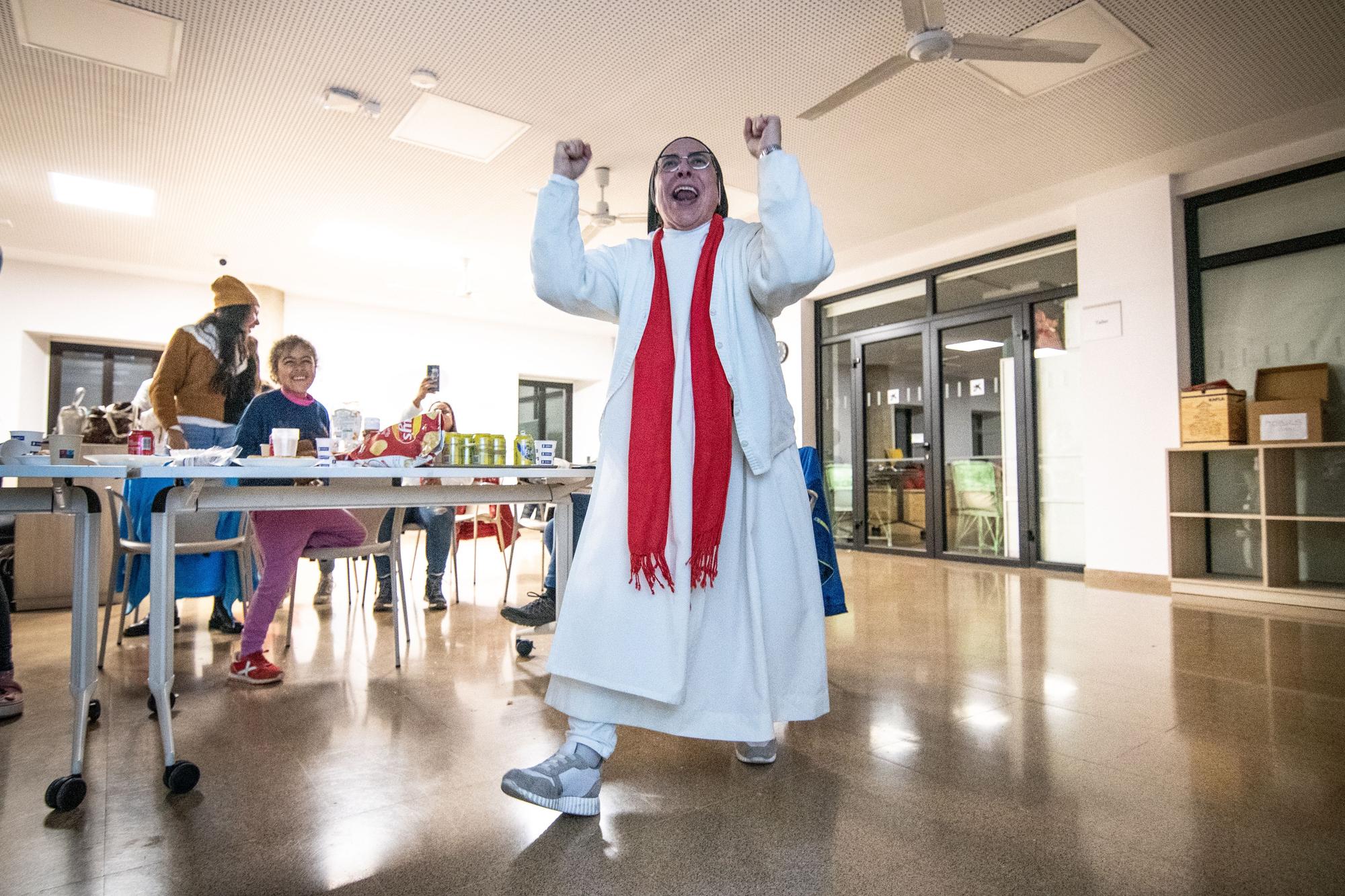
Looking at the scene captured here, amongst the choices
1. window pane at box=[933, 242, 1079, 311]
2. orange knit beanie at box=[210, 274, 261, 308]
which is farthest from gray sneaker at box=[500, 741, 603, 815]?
window pane at box=[933, 242, 1079, 311]

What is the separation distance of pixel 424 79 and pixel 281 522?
8.61 ft

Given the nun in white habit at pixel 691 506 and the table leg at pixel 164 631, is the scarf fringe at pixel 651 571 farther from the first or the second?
the table leg at pixel 164 631

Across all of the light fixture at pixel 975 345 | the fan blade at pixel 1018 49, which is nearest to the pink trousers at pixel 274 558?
the fan blade at pixel 1018 49

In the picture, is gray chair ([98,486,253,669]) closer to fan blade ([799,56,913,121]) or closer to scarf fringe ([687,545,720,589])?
scarf fringe ([687,545,720,589])

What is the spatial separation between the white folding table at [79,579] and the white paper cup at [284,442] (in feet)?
1.38

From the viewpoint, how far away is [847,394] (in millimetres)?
7293

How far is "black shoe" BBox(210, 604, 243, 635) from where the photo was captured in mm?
3291

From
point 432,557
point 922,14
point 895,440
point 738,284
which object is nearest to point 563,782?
point 738,284

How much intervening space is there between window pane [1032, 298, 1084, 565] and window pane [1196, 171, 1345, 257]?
0.94 m

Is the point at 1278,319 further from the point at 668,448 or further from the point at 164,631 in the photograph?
the point at 164,631

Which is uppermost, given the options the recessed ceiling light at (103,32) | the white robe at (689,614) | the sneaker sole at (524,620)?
the recessed ceiling light at (103,32)

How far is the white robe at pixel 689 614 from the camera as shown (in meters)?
1.47

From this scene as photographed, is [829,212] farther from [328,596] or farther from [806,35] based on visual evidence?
[328,596]

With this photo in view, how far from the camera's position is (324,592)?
4.21 metres
